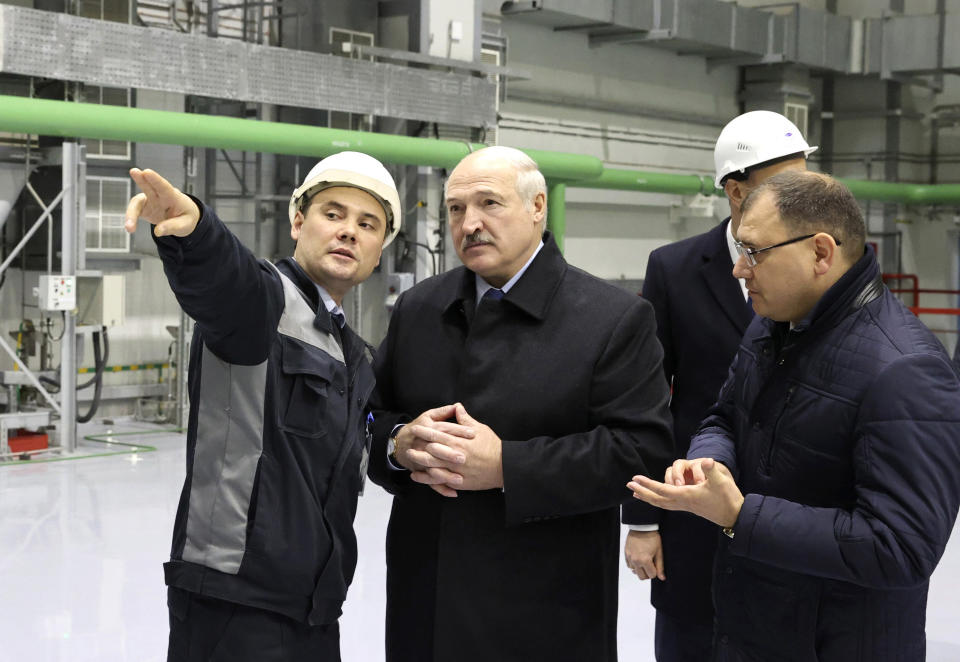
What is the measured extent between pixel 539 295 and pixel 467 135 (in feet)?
34.6

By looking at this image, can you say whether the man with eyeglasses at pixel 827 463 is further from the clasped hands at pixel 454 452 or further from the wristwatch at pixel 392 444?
the wristwatch at pixel 392 444

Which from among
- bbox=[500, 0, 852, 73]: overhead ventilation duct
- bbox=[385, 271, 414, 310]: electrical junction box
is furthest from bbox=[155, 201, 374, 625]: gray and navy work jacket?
bbox=[500, 0, 852, 73]: overhead ventilation duct

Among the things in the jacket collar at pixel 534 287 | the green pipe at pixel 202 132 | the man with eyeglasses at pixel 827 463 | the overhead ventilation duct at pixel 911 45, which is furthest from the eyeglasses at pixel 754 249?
the overhead ventilation duct at pixel 911 45

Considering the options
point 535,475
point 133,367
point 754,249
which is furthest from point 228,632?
point 133,367

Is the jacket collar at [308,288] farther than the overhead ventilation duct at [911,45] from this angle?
No

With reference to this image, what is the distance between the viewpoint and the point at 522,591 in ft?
8.14

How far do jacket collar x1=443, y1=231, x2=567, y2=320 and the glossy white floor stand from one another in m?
2.62

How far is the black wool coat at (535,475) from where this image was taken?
2434 mm

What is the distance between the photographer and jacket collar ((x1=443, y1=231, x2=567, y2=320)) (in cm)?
254

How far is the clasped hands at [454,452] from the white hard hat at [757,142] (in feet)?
3.45

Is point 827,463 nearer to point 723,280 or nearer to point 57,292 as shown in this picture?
point 723,280

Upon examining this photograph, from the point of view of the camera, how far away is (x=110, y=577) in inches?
231

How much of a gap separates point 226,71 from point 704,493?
911cm

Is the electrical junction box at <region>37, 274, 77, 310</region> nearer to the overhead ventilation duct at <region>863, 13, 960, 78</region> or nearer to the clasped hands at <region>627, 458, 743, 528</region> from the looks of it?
the clasped hands at <region>627, 458, 743, 528</region>
